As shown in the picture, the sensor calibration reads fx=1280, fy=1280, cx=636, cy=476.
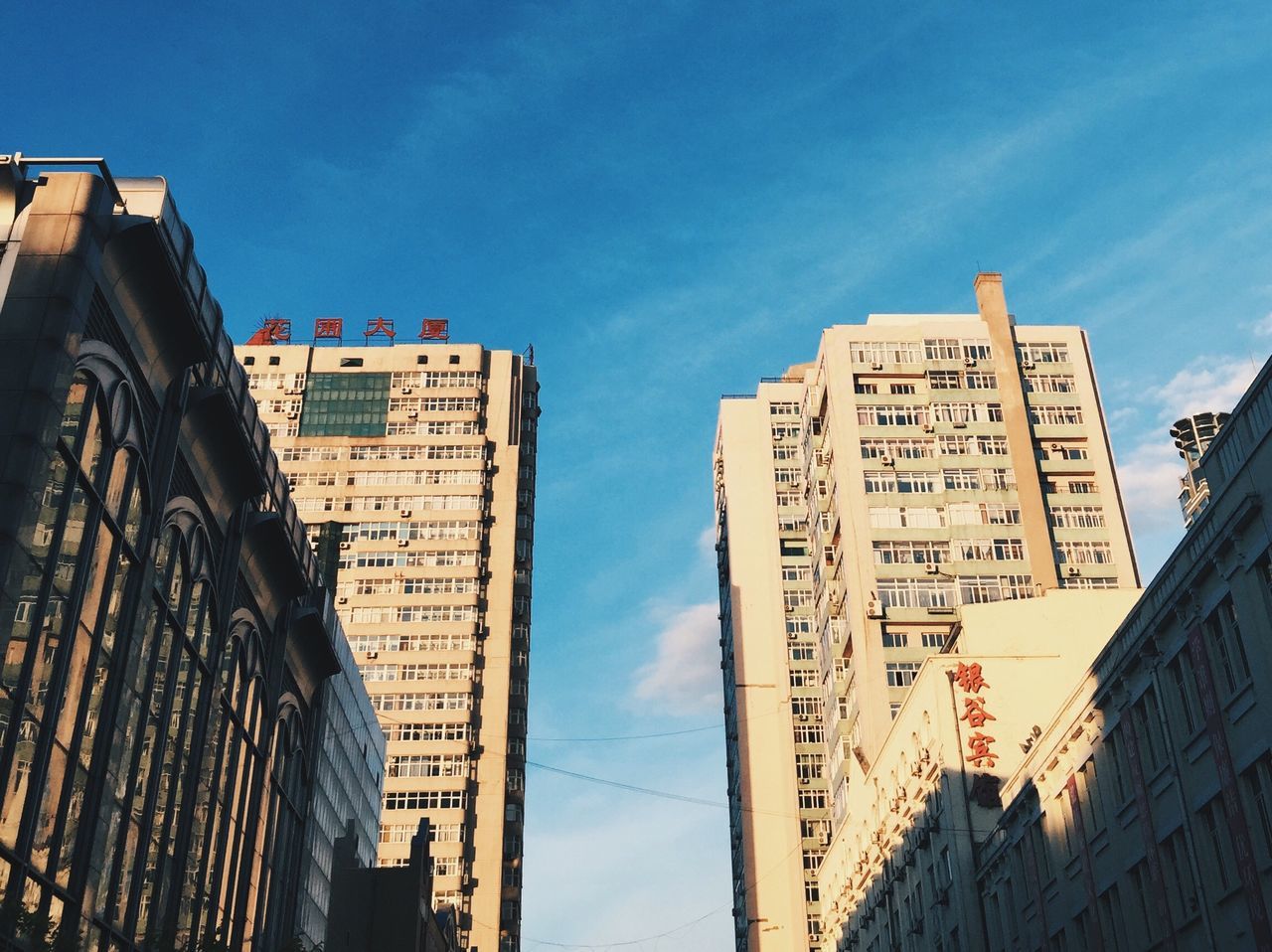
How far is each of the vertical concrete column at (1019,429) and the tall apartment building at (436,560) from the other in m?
48.3

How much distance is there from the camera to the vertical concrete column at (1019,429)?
94.4 meters

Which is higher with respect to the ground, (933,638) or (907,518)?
(907,518)

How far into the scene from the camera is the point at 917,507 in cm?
9681

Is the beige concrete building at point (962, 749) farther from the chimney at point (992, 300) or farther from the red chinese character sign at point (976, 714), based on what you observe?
the chimney at point (992, 300)

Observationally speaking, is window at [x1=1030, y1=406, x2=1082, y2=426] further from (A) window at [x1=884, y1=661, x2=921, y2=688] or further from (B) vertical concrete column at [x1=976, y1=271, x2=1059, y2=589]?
(A) window at [x1=884, y1=661, x2=921, y2=688]

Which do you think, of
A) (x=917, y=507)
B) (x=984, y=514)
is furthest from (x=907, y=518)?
(x=984, y=514)

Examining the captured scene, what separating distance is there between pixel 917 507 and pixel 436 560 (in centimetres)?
4748

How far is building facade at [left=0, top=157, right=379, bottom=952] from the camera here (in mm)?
29234

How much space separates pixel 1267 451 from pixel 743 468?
109m

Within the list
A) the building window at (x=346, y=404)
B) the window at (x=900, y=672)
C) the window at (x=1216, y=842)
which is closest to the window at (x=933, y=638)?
the window at (x=900, y=672)

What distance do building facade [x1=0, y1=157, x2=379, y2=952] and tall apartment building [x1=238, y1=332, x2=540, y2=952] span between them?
59.9 metres

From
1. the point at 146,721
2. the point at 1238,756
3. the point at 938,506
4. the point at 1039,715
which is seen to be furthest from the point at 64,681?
the point at 938,506

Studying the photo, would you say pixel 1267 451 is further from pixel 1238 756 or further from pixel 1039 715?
pixel 1039 715

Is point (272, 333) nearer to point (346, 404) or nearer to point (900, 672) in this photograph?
point (346, 404)
